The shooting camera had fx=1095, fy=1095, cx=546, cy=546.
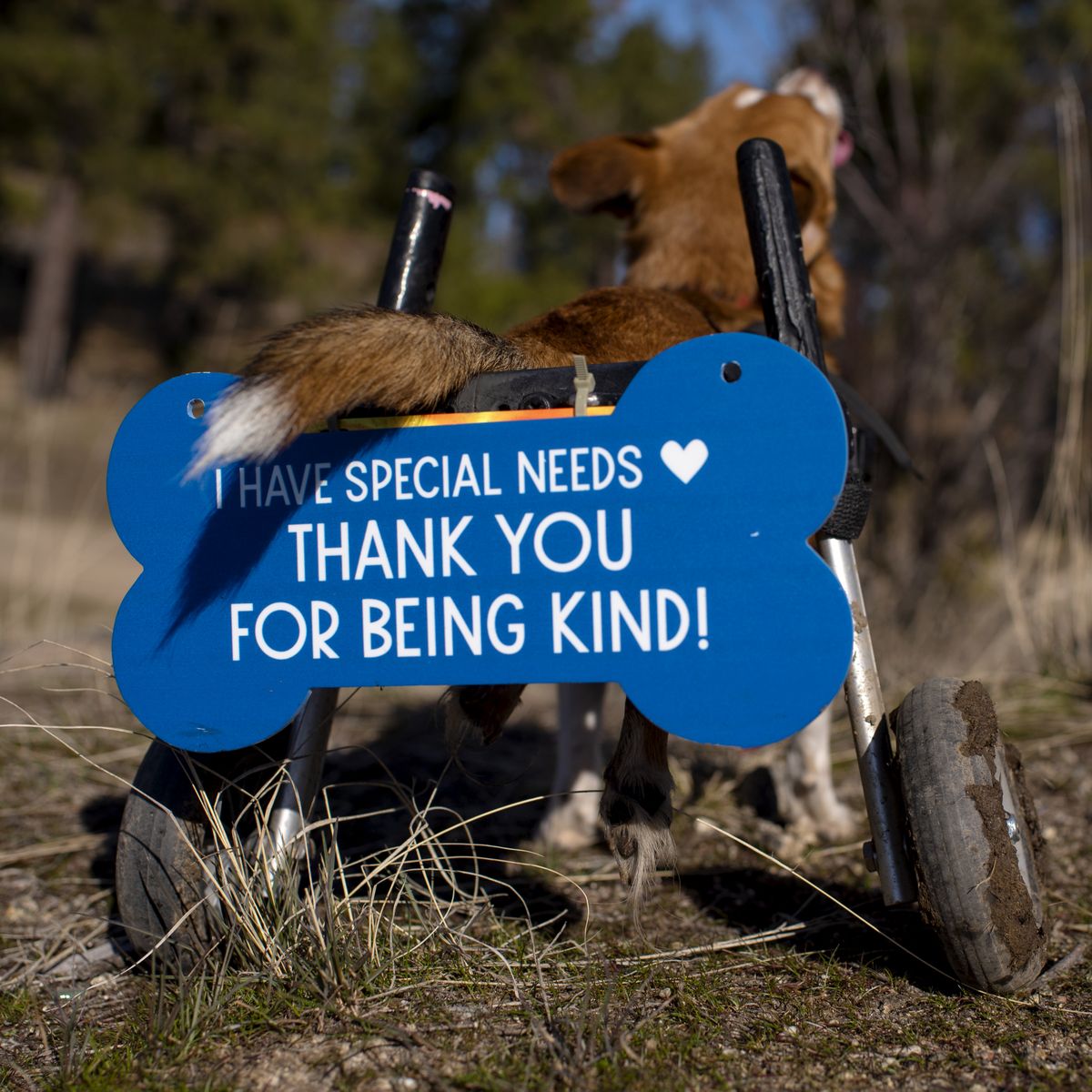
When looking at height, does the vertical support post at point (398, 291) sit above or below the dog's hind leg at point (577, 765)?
above

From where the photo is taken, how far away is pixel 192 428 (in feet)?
5.41

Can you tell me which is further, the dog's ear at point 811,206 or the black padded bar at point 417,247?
the dog's ear at point 811,206

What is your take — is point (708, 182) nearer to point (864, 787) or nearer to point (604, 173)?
point (604, 173)

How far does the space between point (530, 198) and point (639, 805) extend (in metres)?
15.1

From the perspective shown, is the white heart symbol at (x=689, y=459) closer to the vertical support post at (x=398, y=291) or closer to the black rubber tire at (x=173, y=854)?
the vertical support post at (x=398, y=291)

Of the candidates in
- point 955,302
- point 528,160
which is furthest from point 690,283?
point 528,160

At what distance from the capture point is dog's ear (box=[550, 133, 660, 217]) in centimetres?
279

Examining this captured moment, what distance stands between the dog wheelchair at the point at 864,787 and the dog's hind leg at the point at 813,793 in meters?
0.71

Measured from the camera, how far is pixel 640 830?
161cm

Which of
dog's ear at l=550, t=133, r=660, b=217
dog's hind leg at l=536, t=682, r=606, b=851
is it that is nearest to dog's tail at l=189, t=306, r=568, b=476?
dog's hind leg at l=536, t=682, r=606, b=851

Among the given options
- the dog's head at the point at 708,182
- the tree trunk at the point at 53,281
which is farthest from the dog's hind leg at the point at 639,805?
the tree trunk at the point at 53,281

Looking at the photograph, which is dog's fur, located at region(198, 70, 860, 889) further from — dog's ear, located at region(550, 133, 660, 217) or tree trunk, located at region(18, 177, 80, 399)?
tree trunk, located at region(18, 177, 80, 399)

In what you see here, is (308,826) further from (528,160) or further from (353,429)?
(528,160)

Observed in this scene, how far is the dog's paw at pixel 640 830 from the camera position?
63.2 inches
